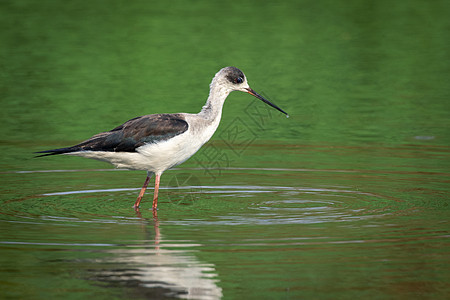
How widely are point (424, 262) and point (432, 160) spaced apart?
602 centimetres

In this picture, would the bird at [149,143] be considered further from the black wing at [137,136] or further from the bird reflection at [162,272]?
the bird reflection at [162,272]

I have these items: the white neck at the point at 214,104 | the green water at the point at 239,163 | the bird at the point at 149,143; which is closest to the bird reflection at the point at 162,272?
the green water at the point at 239,163

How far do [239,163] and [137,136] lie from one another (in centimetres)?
356

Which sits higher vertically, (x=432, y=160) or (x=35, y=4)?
(x=35, y=4)

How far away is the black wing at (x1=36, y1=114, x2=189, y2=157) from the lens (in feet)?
38.8

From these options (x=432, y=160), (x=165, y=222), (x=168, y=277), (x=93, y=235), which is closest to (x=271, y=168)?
(x=432, y=160)

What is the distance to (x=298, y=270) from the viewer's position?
8844mm

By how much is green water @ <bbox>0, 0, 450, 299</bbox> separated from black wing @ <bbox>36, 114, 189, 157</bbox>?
806mm

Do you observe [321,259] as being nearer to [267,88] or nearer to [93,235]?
[93,235]

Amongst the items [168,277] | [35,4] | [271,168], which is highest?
[35,4]

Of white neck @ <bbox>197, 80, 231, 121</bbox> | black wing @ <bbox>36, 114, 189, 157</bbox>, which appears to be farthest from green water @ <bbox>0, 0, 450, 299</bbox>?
white neck @ <bbox>197, 80, 231, 121</bbox>

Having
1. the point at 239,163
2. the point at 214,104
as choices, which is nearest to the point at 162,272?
the point at 214,104

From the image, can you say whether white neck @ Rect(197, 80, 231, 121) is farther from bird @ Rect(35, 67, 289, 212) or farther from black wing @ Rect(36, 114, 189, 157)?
black wing @ Rect(36, 114, 189, 157)

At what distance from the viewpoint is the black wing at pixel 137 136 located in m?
11.8
